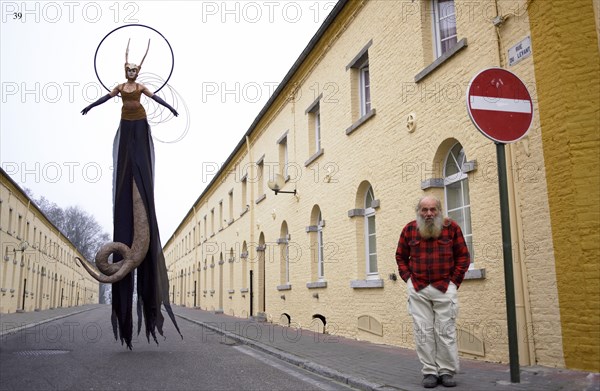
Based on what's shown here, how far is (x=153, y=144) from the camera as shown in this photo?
35.6ft

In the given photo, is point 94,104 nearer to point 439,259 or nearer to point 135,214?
point 135,214

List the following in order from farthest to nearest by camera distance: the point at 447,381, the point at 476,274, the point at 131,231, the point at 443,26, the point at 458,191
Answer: the point at 131,231 → the point at 443,26 → the point at 458,191 → the point at 476,274 → the point at 447,381

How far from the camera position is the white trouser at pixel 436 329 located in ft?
20.5

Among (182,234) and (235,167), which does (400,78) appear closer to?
(235,167)

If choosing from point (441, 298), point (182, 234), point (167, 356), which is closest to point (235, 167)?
point (167, 356)

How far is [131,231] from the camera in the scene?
10453 mm

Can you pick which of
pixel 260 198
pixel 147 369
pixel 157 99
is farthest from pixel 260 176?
pixel 147 369

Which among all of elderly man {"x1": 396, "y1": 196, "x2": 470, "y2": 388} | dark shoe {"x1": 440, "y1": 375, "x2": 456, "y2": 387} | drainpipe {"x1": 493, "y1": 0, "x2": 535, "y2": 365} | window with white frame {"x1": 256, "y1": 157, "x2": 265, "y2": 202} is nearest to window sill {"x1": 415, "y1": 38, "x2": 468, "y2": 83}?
drainpipe {"x1": 493, "y1": 0, "x2": 535, "y2": 365}

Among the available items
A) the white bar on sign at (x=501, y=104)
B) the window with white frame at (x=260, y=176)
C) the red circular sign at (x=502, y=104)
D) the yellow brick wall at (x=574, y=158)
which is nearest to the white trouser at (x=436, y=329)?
the yellow brick wall at (x=574, y=158)

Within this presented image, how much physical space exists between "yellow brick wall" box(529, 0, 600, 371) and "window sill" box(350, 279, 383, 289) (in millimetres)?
4995

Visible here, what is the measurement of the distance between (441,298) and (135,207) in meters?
6.03

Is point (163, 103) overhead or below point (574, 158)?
overhead

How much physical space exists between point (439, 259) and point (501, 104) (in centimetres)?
177

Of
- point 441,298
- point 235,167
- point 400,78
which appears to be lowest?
point 441,298
